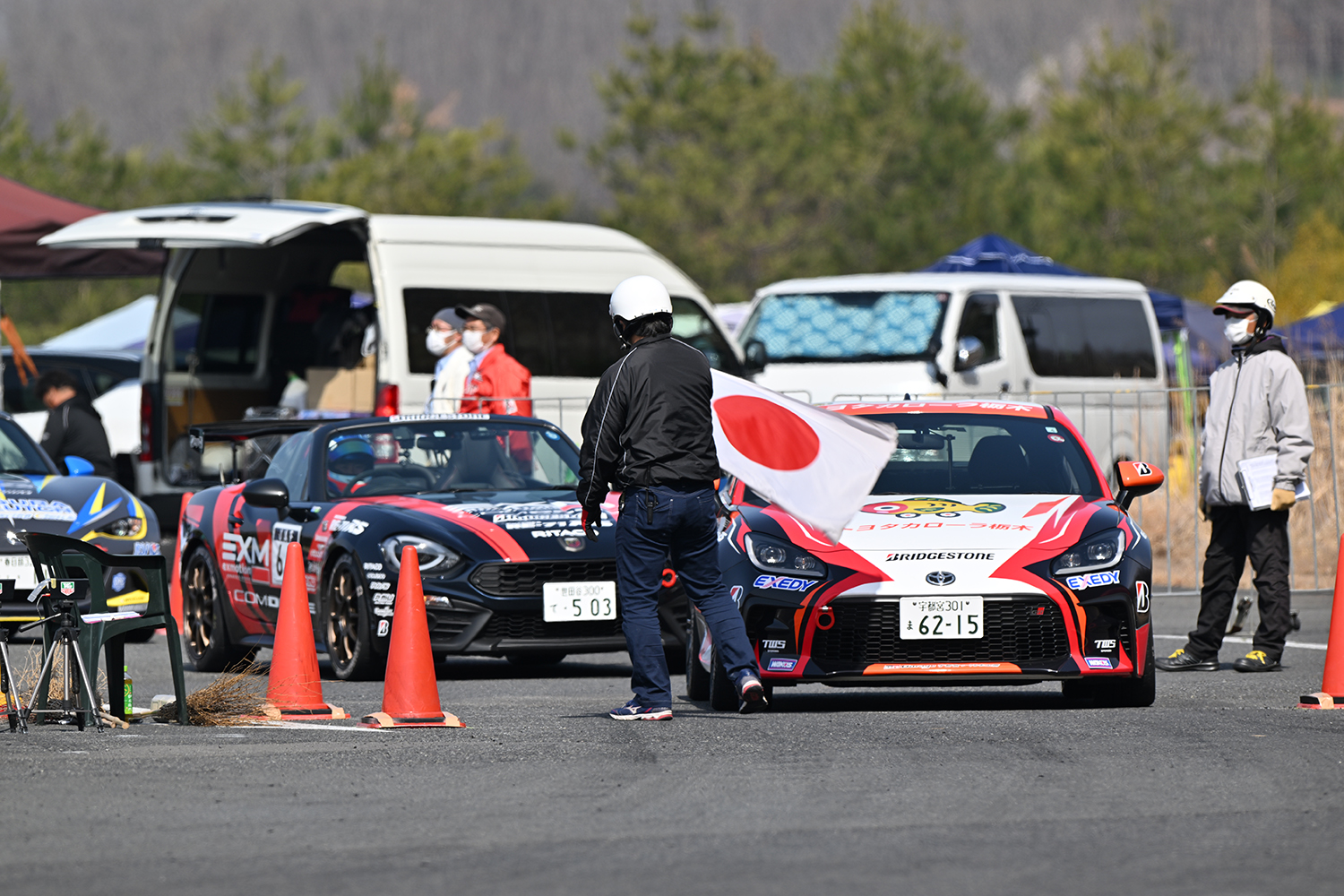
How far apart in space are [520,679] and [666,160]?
1564 inches

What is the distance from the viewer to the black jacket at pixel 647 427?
349 inches

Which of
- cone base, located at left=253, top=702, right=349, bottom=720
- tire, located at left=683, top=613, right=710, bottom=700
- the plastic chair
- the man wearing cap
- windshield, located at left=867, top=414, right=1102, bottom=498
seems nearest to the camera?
the plastic chair

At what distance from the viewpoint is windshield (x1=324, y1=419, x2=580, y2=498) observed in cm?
1239

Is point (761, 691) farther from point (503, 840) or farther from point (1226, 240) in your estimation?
point (1226, 240)

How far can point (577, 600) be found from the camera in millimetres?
11172

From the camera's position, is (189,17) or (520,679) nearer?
(520,679)

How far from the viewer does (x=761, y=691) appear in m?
8.70

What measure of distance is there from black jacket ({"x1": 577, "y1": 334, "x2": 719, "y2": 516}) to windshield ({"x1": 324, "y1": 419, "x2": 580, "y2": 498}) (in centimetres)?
340

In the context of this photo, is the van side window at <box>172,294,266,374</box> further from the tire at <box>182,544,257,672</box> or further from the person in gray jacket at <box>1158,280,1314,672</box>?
the person in gray jacket at <box>1158,280,1314,672</box>

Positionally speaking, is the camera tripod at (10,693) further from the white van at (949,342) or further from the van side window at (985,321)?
the van side window at (985,321)

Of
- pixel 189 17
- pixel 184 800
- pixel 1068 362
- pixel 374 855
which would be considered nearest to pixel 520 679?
pixel 184 800

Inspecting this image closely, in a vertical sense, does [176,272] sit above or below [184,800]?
above

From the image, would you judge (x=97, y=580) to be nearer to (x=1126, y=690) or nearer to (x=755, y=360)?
(x=1126, y=690)

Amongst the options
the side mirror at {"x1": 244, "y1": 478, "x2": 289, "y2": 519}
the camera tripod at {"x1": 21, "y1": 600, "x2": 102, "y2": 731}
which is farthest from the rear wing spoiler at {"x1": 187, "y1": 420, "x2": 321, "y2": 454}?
the camera tripod at {"x1": 21, "y1": 600, "x2": 102, "y2": 731}
